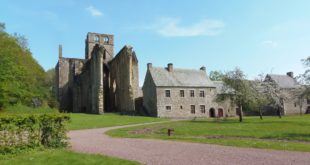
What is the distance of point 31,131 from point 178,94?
36.4 m

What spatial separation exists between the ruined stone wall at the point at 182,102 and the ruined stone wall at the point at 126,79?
4.28 m

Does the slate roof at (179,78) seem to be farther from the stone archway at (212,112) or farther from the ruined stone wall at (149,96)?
the stone archway at (212,112)

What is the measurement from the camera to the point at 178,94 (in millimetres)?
47469

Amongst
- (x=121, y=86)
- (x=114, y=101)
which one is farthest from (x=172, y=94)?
(x=114, y=101)

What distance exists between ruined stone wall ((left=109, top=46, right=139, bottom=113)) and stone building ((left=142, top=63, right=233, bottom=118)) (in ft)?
7.87

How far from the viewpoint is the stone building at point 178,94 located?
4616 cm

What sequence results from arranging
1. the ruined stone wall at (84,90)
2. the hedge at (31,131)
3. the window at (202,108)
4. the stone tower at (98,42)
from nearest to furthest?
the hedge at (31,131) < the window at (202,108) < the ruined stone wall at (84,90) < the stone tower at (98,42)

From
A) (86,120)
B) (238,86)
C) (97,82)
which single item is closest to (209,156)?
(86,120)

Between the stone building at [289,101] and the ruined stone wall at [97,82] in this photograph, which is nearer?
the ruined stone wall at [97,82]

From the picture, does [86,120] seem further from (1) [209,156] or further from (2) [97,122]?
(1) [209,156]

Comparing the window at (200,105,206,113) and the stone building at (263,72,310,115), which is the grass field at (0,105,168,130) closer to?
the window at (200,105,206,113)

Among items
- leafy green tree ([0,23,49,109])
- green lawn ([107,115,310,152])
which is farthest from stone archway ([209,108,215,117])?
green lawn ([107,115,310,152])

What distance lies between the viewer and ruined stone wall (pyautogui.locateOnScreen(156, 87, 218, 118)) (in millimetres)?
45906

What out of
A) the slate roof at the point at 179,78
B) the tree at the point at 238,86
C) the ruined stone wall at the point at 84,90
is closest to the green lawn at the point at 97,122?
the tree at the point at 238,86
